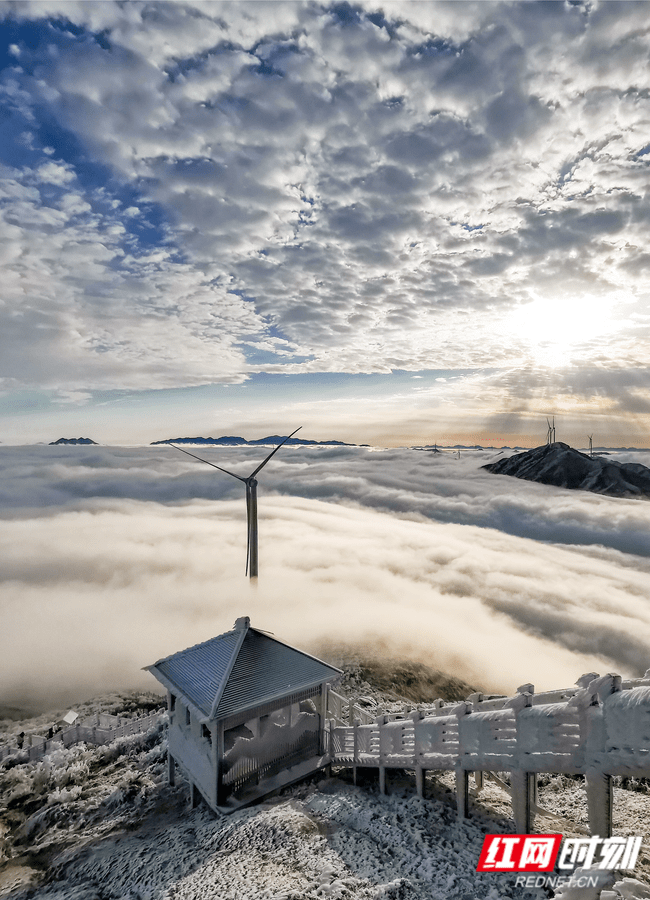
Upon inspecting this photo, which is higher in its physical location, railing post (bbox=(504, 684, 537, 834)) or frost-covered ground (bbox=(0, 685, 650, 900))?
railing post (bbox=(504, 684, 537, 834))

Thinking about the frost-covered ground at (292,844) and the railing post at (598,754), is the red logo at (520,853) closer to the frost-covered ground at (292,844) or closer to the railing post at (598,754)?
the frost-covered ground at (292,844)

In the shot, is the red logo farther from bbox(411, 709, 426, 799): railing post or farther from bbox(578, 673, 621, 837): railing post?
bbox(411, 709, 426, 799): railing post

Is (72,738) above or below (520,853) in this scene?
below

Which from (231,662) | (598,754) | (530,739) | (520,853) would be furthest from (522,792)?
(231,662)

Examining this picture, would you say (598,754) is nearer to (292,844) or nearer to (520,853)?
(520,853)

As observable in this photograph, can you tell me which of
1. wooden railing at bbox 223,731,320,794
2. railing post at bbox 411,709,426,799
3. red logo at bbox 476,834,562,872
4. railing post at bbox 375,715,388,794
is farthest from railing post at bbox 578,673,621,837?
wooden railing at bbox 223,731,320,794

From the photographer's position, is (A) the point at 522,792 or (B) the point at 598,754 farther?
(A) the point at 522,792
